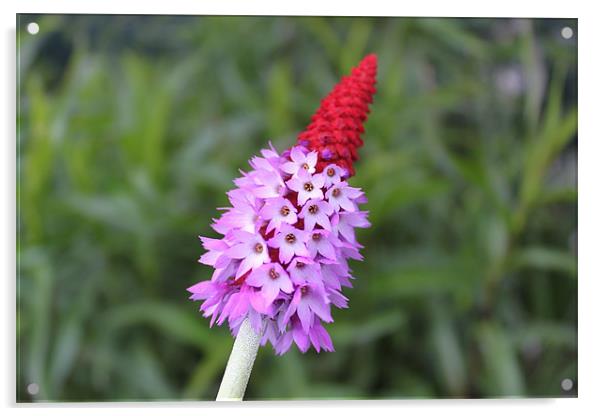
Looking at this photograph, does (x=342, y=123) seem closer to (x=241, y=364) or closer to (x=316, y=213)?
(x=316, y=213)

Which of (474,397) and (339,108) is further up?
(339,108)

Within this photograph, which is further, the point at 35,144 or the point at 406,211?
the point at 406,211

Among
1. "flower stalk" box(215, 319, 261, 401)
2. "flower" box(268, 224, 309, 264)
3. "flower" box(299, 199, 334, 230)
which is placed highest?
"flower" box(299, 199, 334, 230)

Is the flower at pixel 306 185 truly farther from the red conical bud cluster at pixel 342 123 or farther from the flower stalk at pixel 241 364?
the flower stalk at pixel 241 364

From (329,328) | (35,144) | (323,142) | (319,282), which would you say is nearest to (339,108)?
(323,142)

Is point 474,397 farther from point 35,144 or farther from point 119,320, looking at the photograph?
point 35,144

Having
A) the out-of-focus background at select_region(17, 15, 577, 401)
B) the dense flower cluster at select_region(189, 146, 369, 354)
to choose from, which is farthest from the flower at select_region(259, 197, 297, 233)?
the out-of-focus background at select_region(17, 15, 577, 401)

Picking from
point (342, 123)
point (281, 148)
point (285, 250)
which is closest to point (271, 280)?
point (285, 250)

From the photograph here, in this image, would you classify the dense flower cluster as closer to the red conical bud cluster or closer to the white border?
the red conical bud cluster
